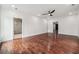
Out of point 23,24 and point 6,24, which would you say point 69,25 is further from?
point 6,24

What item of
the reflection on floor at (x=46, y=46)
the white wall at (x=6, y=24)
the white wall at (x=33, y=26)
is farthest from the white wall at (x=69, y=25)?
the white wall at (x=6, y=24)

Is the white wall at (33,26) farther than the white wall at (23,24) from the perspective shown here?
Yes

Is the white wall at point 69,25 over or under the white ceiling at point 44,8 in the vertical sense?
under

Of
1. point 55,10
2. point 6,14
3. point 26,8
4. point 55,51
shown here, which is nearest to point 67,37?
point 55,51

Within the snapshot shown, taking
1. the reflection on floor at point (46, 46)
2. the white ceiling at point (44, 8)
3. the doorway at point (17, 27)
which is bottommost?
the reflection on floor at point (46, 46)

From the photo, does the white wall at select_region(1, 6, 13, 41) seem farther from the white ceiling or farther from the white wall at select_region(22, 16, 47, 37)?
the white wall at select_region(22, 16, 47, 37)

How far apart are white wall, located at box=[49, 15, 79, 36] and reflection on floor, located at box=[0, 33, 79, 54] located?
0.40ft

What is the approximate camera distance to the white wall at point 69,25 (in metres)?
2.33

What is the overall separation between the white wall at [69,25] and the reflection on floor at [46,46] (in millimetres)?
121

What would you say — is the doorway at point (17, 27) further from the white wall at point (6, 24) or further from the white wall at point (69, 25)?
the white wall at point (69, 25)

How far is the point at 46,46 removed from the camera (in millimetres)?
2363

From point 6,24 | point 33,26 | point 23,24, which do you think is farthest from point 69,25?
point 6,24

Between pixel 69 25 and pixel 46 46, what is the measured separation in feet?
2.46

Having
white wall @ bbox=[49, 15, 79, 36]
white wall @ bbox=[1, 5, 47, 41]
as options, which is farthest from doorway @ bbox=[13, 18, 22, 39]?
white wall @ bbox=[49, 15, 79, 36]
